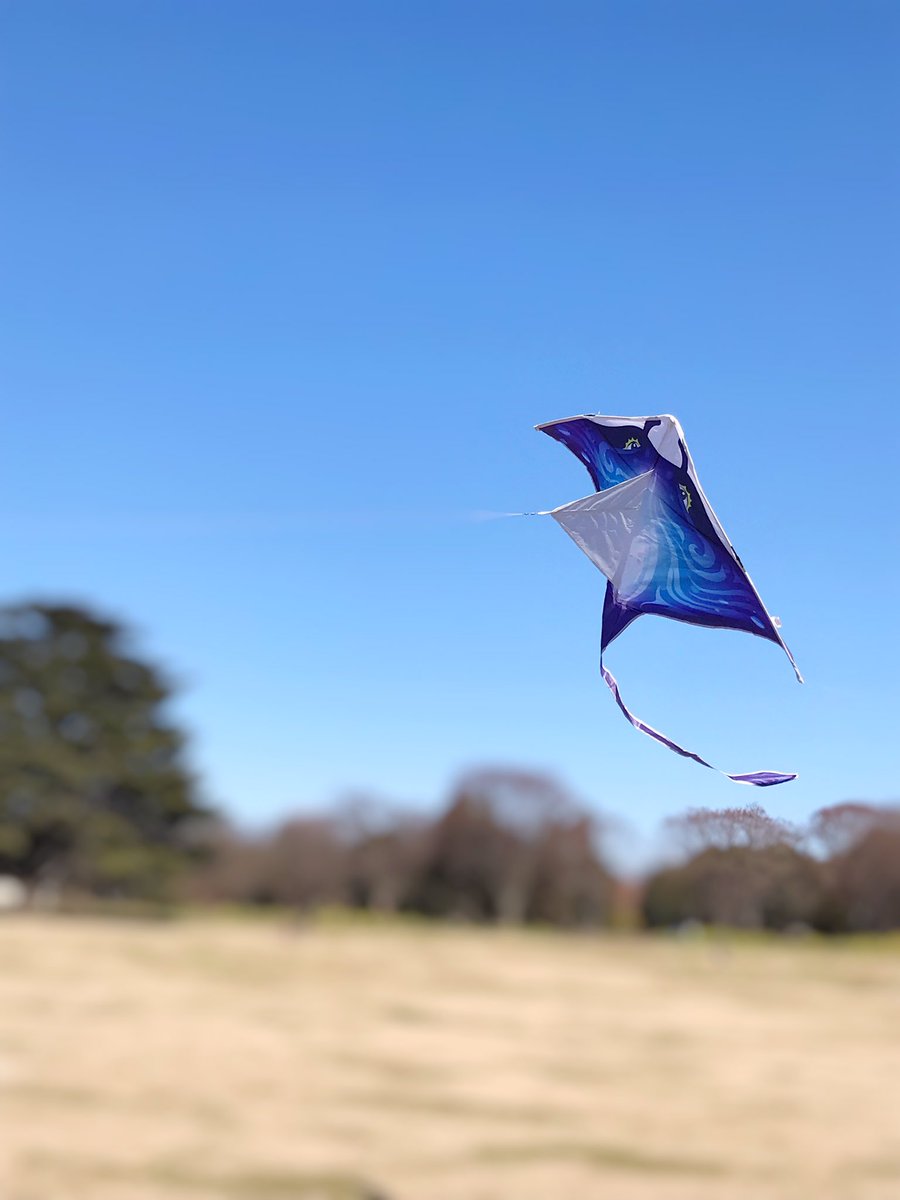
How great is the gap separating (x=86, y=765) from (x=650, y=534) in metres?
62.6

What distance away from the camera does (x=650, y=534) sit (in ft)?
11.9

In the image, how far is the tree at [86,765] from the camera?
196 feet

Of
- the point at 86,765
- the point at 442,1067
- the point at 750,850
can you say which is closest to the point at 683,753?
the point at 750,850

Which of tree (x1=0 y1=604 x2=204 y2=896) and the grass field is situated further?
tree (x1=0 y1=604 x2=204 y2=896)

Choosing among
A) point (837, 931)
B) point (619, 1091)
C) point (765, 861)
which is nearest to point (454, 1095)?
point (619, 1091)

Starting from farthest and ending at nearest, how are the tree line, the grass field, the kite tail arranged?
the tree line → the grass field → the kite tail

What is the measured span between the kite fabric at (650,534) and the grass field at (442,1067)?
83.1 ft

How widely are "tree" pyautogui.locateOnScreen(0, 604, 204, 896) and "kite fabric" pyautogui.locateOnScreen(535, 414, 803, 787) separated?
6109cm

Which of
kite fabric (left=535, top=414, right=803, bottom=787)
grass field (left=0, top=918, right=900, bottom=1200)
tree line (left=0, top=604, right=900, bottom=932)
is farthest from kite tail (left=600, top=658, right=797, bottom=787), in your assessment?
tree line (left=0, top=604, right=900, bottom=932)

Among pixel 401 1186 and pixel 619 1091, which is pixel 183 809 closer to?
pixel 619 1091

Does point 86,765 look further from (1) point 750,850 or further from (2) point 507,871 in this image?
(1) point 750,850

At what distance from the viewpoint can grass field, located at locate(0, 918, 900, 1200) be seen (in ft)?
87.1

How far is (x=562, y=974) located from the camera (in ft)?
170

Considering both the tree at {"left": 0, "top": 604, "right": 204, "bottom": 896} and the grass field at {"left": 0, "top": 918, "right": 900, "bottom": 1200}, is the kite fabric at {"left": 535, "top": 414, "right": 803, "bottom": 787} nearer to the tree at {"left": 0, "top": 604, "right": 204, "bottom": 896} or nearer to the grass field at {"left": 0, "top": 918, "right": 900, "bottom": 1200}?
the grass field at {"left": 0, "top": 918, "right": 900, "bottom": 1200}
